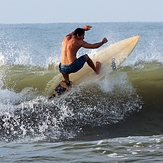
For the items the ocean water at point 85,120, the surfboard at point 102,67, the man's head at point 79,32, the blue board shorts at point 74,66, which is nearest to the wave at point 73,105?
the ocean water at point 85,120

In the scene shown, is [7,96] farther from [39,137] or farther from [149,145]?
[149,145]

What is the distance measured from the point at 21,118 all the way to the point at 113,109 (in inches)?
65.8

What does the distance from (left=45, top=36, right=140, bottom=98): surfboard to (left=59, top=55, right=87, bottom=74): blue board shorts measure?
0.49 m

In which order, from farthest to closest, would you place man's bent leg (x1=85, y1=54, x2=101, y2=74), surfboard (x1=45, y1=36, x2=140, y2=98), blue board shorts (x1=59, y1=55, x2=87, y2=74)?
surfboard (x1=45, y1=36, x2=140, y2=98)
man's bent leg (x1=85, y1=54, x2=101, y2=74)
blue board shorts (x1=59, y1=55, x2=87, y2=74)

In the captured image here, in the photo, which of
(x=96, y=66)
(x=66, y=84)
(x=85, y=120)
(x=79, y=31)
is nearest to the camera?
(x=79, y=31)

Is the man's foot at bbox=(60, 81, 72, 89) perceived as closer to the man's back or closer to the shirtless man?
the shirtless man

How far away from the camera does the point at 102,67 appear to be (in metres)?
9.61

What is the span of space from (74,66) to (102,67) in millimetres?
920

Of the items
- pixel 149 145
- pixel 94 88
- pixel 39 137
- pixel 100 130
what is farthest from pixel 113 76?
pixel 149 145

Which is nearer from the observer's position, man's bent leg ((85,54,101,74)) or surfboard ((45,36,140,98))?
man's bent leg ((85,54,101,74))

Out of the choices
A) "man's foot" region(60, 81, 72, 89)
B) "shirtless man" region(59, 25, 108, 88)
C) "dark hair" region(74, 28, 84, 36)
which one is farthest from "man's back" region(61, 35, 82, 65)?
"man's foot" region(60, 81, 72, 89)

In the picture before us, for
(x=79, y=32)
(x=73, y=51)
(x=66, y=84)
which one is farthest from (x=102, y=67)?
(x=79, y=32)

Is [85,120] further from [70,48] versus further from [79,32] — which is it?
[79,32]

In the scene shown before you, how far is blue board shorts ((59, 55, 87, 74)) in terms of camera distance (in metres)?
8.84
